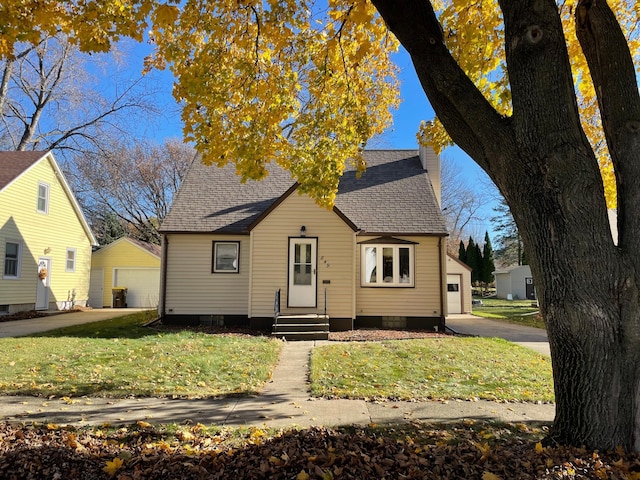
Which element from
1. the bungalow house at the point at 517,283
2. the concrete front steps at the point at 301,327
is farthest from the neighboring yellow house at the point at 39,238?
the bungalow house at the point at 517,283

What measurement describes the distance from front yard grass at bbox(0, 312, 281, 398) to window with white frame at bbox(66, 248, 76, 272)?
11915 mm

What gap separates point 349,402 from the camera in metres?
5.53

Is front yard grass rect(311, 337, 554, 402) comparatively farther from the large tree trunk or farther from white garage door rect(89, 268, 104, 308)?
white garage door rect(89, 268, 104, 308)

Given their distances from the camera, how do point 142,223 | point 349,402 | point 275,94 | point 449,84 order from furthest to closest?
point 142,223 < point 275,94 < point 349,402 < point 449,84

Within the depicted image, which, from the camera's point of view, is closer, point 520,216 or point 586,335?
point 586,335

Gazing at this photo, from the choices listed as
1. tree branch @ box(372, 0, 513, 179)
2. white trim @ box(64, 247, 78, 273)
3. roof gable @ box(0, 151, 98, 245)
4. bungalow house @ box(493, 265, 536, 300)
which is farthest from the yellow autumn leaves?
bungalow house @ box(493, 265, 536, 300)

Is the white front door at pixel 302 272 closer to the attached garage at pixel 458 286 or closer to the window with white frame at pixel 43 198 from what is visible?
the attached garage at pixel 458 286

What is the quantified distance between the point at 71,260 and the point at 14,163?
555 cm

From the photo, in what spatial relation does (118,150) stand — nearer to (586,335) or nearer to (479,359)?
(479,359)

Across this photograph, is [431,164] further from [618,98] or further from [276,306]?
A: [618,98]

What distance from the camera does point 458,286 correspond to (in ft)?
69.9

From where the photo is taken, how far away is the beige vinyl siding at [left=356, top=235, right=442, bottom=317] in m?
13.7

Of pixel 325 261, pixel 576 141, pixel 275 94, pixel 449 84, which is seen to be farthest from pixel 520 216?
pixel 325 261

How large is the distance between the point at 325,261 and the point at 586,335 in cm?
1003
